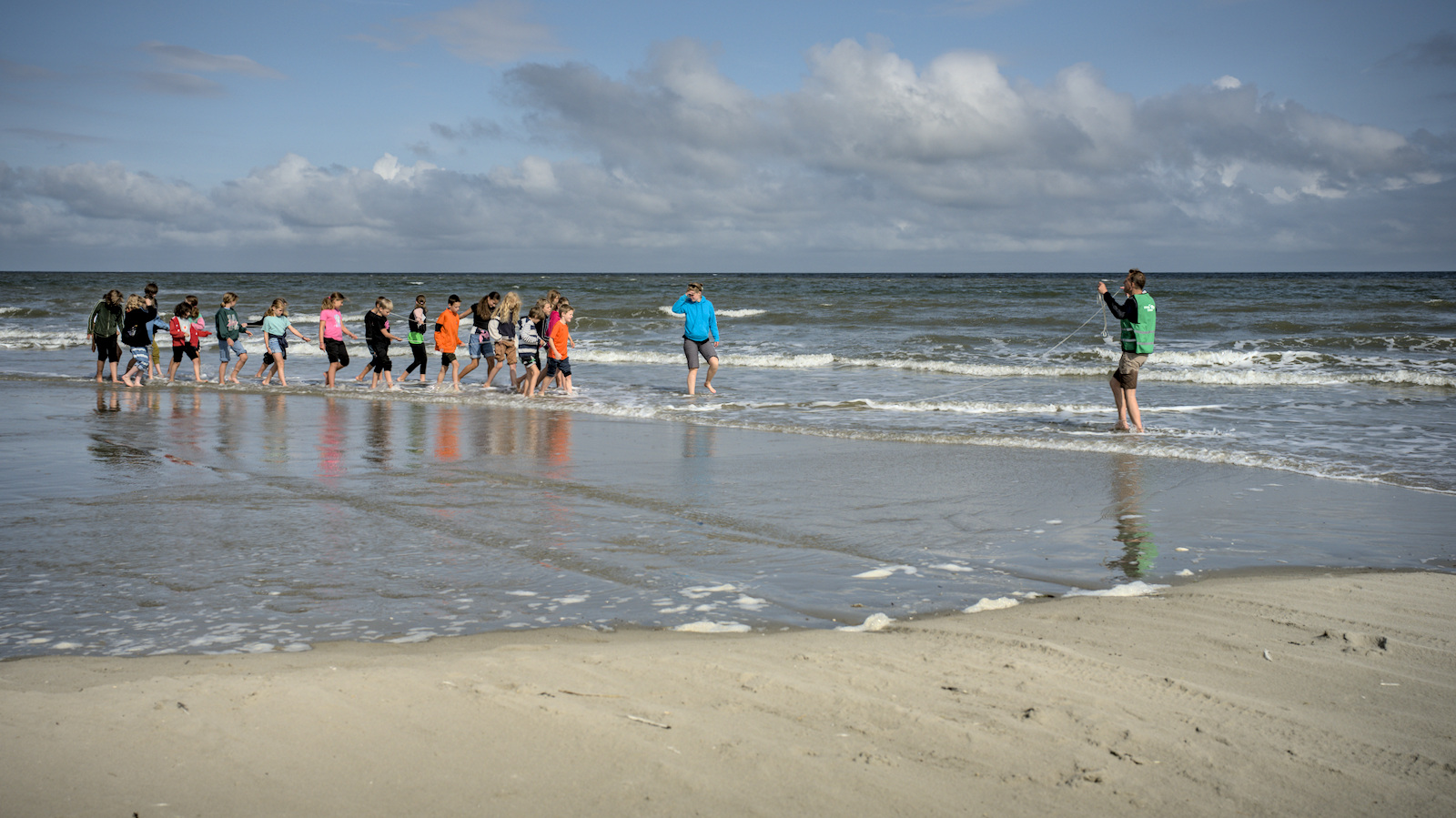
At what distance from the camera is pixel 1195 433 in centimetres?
1101

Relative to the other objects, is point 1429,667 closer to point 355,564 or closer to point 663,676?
point 663,676

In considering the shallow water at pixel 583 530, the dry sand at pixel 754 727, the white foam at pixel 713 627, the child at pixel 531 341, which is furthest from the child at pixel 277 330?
the white foam at pixel 713 627

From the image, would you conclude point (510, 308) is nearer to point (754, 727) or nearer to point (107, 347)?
point (107, 347)

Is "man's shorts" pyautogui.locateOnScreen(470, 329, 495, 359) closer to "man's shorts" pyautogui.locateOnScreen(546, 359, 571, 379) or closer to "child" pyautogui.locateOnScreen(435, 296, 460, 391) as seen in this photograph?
"child" pyautogui.locateOnScreen(435, 296, 460, 391)

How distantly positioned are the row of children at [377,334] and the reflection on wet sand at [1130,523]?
8.56 meters

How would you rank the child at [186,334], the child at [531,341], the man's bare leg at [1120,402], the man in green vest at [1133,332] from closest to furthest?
the man in green vest at [1133,332] → the man's bare leg at [1120,402] → the child at [531,341] → the child at [186,334]

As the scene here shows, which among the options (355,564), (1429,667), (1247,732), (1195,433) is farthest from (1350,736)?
(1195,433)

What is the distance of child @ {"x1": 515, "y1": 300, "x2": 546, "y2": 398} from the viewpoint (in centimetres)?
1456

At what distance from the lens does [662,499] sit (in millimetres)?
7148

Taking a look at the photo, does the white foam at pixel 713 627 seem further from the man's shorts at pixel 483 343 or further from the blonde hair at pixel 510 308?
the man's shorts at pixel 483 343

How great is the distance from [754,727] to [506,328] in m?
13.3

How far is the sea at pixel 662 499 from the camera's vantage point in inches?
179

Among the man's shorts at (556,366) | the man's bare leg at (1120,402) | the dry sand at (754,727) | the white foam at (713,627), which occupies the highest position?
the man's shorts at (556,366)

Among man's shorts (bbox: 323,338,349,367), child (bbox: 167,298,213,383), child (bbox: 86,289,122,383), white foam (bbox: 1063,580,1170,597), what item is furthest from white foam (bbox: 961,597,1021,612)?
child (bbox: 86,289,122,383)
